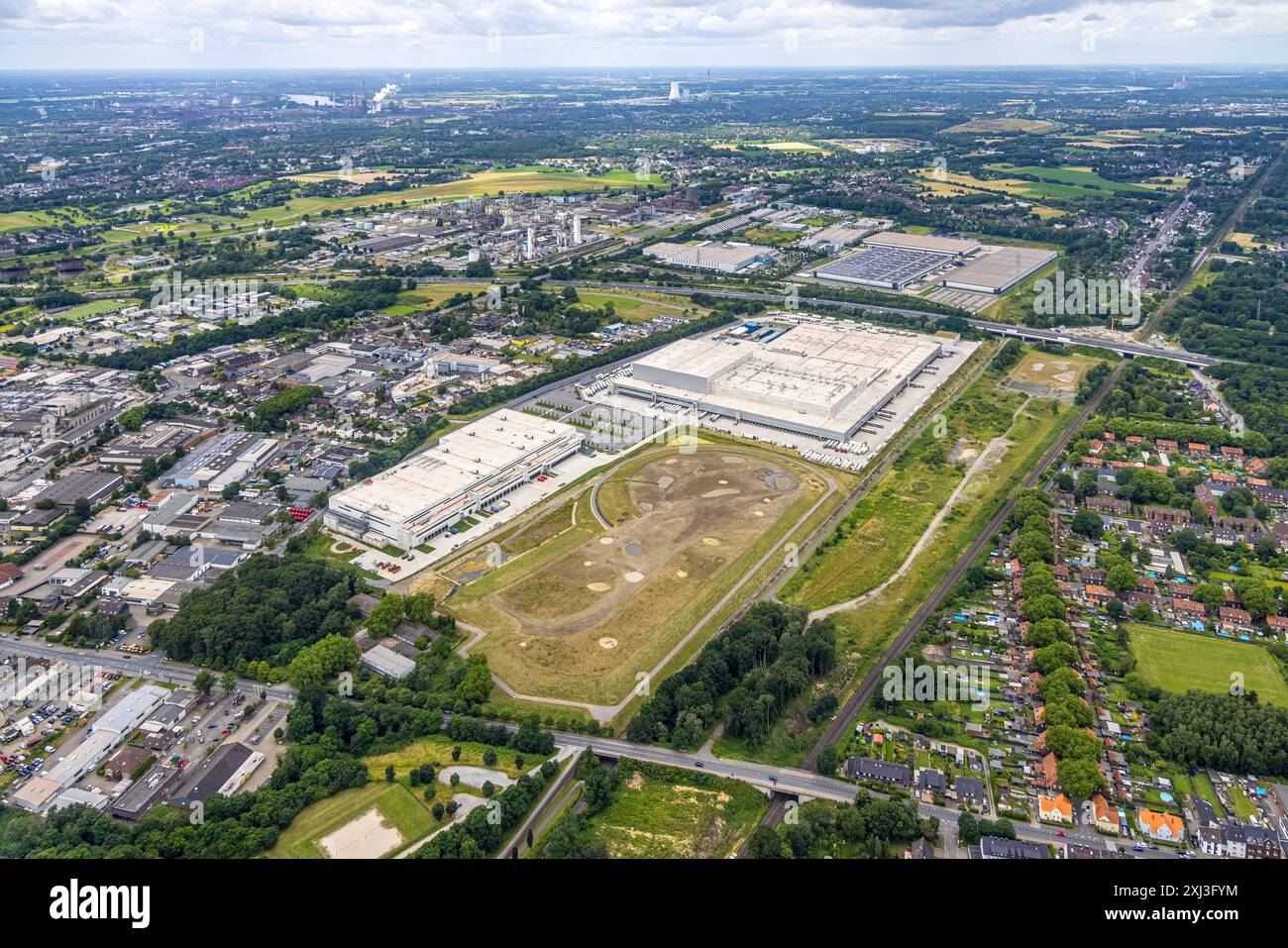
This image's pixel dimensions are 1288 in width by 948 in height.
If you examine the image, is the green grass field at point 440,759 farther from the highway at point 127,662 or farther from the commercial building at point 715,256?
the commercial building at point 715,256

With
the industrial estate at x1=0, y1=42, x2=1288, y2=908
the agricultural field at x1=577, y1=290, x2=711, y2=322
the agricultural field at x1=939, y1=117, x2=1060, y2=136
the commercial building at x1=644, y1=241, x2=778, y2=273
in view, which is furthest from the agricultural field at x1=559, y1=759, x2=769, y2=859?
the agricultural field at x1=939, y1=117, x2=1060, y2=136

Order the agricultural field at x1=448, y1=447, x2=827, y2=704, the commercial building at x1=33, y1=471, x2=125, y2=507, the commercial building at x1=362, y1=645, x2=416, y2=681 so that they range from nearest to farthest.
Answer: the commercial building at x1=362, y1=645, x2=416, y2=681
the agricultural field at x1=448, y1=447, x2=827, y2=704
the commercial building at x1=33, y1=471, x2=125, y2=507

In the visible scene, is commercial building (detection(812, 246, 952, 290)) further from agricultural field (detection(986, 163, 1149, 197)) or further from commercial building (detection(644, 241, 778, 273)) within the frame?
agricultural field (detection(986, 163, 1149, 197))

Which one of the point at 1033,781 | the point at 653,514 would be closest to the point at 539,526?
the point at 653,514

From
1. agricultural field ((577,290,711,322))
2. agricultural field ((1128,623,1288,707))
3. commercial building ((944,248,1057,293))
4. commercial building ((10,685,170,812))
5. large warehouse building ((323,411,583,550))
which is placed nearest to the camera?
commercial building ((10,685,170,812))

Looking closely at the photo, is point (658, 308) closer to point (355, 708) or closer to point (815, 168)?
point (355, 708)

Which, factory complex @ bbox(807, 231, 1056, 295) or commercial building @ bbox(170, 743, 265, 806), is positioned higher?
factory complex @ bbox(807, 231, 1056, 295)

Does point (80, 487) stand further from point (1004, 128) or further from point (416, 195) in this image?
point (1004, 128)
